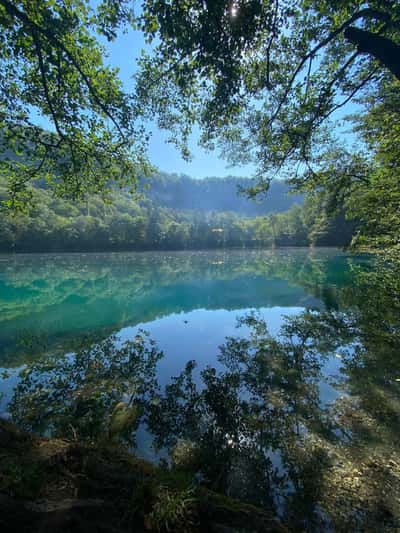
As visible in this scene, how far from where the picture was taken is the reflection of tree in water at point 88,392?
3.08m

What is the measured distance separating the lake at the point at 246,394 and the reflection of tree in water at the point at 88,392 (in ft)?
0.08

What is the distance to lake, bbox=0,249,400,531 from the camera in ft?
7.56

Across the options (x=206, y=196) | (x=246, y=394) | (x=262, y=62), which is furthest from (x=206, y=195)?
(x=246, y=394)

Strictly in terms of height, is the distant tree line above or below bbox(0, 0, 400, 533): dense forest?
above

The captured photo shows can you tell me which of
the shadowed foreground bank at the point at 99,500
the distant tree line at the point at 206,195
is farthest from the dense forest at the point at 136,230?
the distant tree line at the point at 206,195

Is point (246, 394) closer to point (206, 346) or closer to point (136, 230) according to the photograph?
point (206, 346)

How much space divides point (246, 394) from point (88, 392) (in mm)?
3016

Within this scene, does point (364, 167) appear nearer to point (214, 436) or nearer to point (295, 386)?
point (295, 386)

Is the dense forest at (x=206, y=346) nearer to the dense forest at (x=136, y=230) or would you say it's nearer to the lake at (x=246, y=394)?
the lake at (x=246, y=394)

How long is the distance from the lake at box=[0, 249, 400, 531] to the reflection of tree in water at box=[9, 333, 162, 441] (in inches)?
1.0

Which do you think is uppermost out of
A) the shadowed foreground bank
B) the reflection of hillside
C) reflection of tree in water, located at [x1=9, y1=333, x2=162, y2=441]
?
the shadowed foreground bank

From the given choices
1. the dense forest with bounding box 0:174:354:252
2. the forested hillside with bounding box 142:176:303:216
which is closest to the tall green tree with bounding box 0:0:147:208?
the dense forest with bounding box 0:174:354:252

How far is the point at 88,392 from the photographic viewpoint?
3859mm

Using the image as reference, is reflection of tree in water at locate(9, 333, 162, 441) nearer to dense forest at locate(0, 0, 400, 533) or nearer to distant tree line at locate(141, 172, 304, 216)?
dense forest at locate(0, 0, 400, 533)
